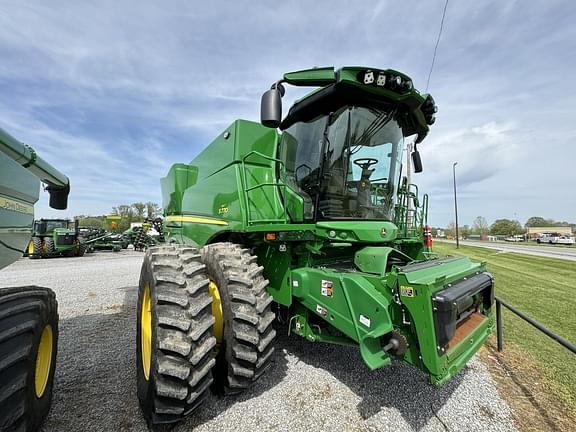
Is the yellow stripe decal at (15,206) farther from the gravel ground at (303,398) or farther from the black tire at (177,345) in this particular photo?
the gravel ground at (303,398)

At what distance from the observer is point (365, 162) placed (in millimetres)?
3367

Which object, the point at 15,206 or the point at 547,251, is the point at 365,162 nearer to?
the point at 15,206

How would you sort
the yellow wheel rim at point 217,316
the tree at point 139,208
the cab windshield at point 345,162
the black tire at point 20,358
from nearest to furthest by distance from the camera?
the black tire at point 20,358 → the yellow wheel rim at point 217,316 → the cab windshield at point 345,162 → the tree at point 139,208

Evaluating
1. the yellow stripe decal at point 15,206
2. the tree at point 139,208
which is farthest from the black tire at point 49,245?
the tree at point 139,208

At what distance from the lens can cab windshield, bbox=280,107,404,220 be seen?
126 inches

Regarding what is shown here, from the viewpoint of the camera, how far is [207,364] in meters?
2.33

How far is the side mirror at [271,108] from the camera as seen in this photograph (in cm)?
273

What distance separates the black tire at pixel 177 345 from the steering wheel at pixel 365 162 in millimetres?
1962

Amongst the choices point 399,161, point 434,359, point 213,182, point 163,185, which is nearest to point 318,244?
point 434,359

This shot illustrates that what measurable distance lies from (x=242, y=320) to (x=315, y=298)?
72cm

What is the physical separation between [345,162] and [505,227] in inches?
4207

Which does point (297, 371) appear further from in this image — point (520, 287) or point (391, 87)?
point (520, 287)

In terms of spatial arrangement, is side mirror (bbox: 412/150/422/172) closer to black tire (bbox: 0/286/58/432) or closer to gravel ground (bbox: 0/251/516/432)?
gravel ground (bbox: 0/251/516/432)

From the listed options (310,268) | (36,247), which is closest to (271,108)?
(310,268)
